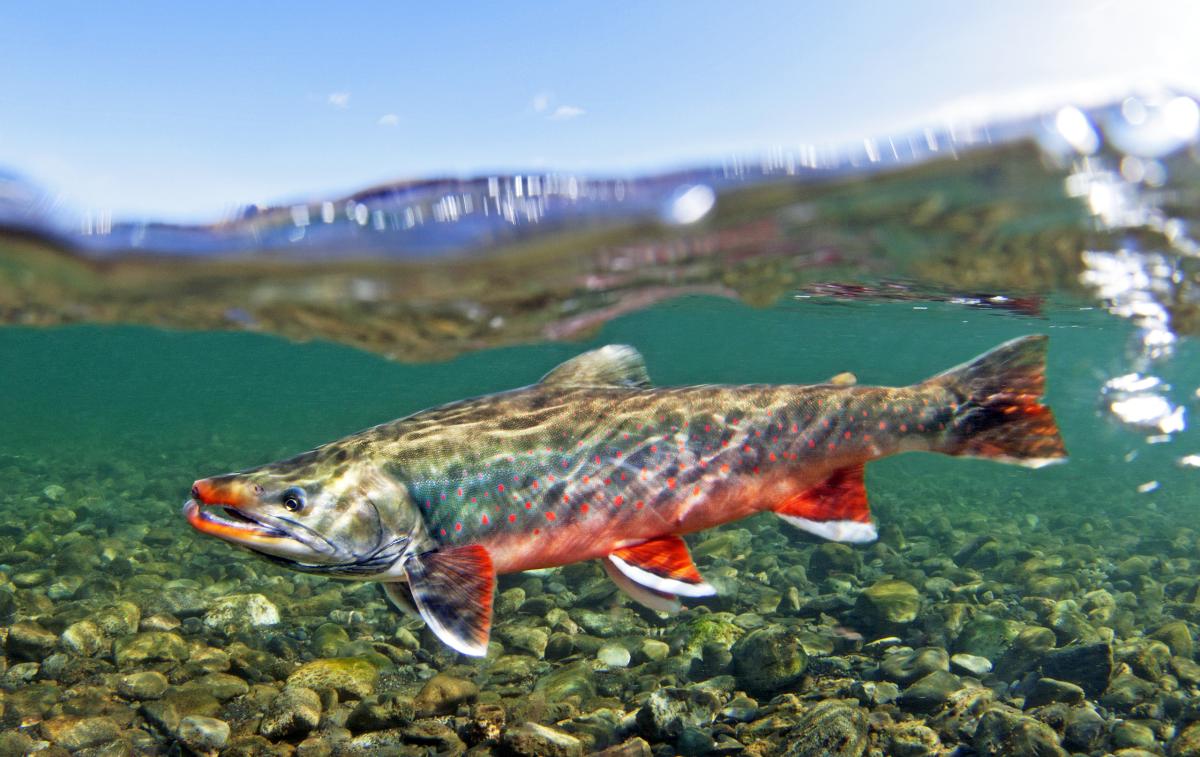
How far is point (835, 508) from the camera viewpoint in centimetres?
512

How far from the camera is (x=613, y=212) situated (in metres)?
7.83

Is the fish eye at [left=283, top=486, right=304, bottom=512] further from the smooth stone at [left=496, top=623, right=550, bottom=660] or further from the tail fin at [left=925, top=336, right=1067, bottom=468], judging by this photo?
the tail fin at [left=925, top=336, right=1067, bottom=468]

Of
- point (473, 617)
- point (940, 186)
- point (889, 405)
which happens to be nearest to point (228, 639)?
point (473, 617)

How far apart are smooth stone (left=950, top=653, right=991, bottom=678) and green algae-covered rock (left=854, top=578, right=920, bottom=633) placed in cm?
67

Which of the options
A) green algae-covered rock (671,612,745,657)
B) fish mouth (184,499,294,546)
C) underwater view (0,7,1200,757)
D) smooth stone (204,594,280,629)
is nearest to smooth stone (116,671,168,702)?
underwater view (0,7,1200,757)

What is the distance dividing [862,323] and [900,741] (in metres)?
20.2

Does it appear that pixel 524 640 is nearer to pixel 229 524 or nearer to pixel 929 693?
pixel 929 693

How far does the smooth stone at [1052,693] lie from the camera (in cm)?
564

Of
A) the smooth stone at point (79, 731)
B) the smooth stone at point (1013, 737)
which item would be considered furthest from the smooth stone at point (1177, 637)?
the smooth stone at point (79, 731)

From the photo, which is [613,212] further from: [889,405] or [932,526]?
[932,526]

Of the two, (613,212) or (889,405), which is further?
(613,212)

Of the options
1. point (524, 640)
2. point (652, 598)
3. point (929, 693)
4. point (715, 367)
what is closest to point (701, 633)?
point (524, 640)

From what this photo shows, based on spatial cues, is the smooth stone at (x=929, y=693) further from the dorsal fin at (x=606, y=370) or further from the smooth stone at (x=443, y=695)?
the smooth stone at (x=443, y=695)

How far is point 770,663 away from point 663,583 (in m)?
2.06
